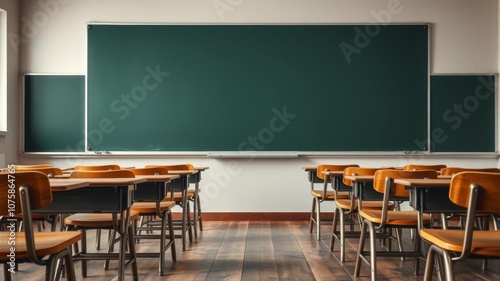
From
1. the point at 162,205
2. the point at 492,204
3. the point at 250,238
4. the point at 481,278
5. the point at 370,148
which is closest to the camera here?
the point at 492,204

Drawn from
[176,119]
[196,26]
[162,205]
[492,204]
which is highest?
[196,26]

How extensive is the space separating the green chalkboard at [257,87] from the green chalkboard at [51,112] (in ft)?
0.72

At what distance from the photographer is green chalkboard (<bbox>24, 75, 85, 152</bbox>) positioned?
6.79 meters

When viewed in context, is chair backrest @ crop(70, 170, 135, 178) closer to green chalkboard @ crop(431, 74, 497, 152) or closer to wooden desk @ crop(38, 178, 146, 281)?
wooden desk @ crop(38, 178, 146, 281)

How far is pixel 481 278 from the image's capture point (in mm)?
3492

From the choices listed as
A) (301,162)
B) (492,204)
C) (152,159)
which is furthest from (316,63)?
(492,204)

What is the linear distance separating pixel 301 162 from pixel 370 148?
3.04 ft

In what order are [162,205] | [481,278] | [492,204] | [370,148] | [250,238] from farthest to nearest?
[370,148] → [250,238] → [162,205] → [481,278] → [492,204]

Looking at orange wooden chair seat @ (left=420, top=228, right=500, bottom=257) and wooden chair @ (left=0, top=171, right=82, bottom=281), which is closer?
wooden chair @ (left=0, top=171, right=82, bottom=281)

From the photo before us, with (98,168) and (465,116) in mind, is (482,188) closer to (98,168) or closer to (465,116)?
(98,168)

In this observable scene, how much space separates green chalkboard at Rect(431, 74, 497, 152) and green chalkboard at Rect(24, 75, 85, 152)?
470cm

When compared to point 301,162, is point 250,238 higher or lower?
lower

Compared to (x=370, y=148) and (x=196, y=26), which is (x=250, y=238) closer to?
(x=370, y=148)

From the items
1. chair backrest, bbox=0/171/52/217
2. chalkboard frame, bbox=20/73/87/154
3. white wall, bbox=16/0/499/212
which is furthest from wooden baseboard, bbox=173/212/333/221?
chair backrest, bbox=0/171/52/217
